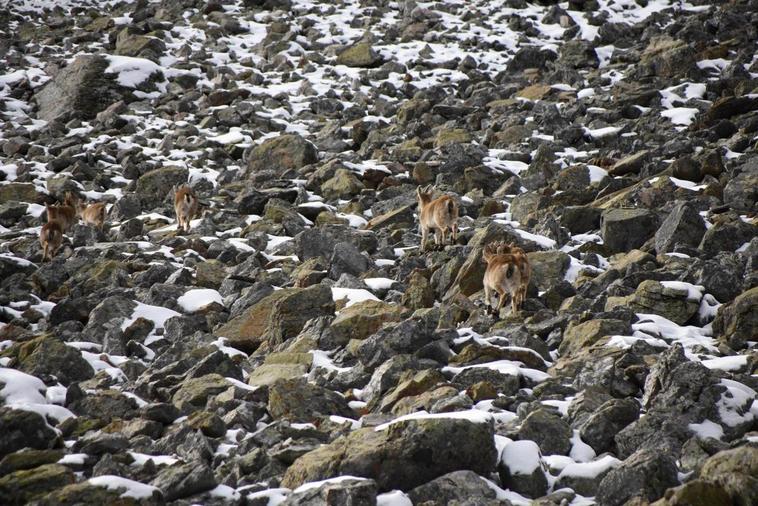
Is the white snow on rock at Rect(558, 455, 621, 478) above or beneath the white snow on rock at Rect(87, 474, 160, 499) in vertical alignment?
beneath

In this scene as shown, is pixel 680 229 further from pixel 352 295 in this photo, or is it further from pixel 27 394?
pixel 27 394

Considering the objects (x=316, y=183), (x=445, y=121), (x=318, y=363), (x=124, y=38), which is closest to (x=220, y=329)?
(x=318, y=363)

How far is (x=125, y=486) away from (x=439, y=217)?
981cm

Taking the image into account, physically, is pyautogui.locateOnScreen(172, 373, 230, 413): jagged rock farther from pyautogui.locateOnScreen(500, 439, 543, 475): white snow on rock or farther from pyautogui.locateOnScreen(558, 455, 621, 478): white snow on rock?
pyautogui.locateOnScreen(558, 455, 621, 478): white snow on rock

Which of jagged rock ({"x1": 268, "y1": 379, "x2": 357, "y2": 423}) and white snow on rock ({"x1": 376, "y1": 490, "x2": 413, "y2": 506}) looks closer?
white snow on rock ({"x1": 376, "y1": 490, "x2": 413, "y2": 506})

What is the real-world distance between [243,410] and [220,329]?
3859mm

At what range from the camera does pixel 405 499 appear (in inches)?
267

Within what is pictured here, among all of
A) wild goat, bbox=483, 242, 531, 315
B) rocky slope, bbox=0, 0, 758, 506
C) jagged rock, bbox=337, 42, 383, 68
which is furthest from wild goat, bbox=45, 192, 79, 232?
jagged rock, bbox=337, 42, 383, 68

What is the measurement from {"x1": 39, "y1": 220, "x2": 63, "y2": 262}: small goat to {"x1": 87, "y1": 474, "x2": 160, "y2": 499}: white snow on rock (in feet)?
38.3

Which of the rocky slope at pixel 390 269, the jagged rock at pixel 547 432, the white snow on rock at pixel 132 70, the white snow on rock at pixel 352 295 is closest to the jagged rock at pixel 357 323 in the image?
the rocky slope at pixel 390 269

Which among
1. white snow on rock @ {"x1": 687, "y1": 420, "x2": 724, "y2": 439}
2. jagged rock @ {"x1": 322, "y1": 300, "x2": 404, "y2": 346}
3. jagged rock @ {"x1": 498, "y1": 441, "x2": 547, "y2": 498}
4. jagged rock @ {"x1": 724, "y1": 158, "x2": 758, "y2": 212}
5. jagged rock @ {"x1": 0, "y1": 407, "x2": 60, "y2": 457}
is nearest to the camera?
jagged rock @ {"x1": 498, "y1": 441, "x2": 547, "y2": 498}

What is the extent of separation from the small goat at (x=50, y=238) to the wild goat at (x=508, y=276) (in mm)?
10054

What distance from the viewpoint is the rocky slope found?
733cm

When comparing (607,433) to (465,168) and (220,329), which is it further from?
(465,168)
